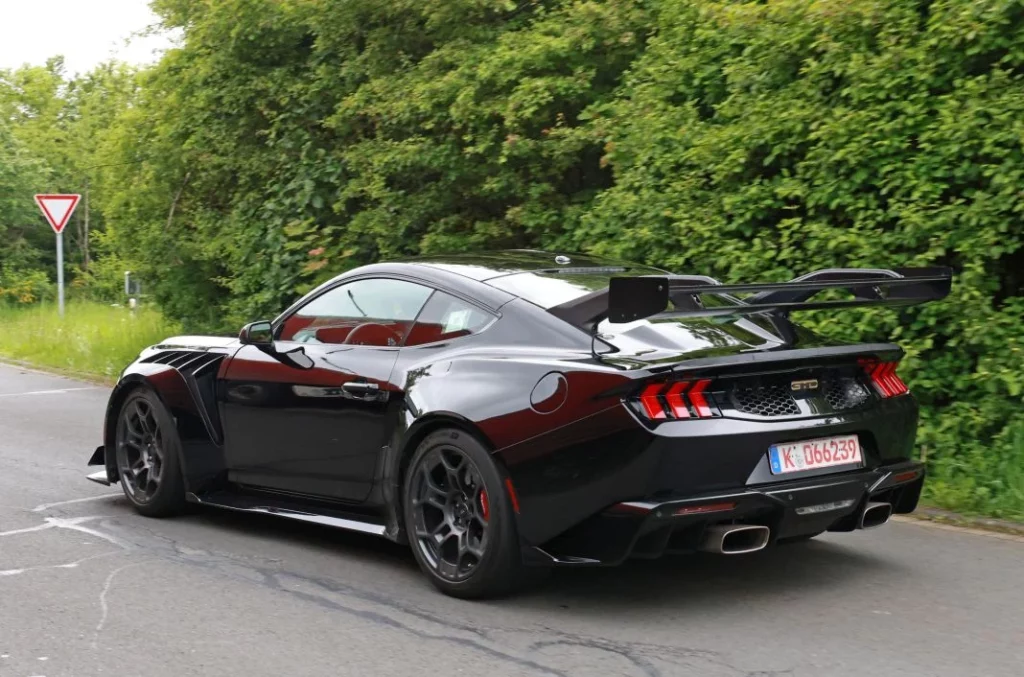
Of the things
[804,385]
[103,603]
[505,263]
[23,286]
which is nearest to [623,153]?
[505,263]

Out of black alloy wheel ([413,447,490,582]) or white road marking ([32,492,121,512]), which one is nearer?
black alloy wheel ([413,447,490,582])

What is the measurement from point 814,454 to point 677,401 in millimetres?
676

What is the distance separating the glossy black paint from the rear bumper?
0.01m

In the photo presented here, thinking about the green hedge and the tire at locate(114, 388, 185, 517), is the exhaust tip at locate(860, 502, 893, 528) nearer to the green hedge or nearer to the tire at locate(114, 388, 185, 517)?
the green hedge

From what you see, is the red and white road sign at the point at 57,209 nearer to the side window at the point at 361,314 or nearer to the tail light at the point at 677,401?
the side window at the point at 361,314

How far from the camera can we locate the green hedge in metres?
7.81

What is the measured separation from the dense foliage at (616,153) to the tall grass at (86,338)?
1238 millimetres

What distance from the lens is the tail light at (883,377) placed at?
5421 mm

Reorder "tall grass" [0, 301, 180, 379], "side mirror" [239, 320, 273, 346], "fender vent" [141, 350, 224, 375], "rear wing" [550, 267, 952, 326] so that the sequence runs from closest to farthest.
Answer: "rear wing" [550, 267, 952, 326] < "side mirror" [239, 320, 273, 346] < "fender vent" [141, 350, 224, 375] < "tall grass" [0, 301, 180, 379]

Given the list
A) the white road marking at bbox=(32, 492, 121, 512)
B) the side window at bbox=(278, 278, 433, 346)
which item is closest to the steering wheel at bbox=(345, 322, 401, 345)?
the side window at bbox=(278, 278, 433, 346)

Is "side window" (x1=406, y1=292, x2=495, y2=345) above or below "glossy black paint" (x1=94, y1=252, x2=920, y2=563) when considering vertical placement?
above

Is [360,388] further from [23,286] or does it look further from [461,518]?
[23,286]

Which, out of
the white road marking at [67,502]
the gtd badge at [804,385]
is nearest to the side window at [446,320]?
the gtd badge at [804,385]

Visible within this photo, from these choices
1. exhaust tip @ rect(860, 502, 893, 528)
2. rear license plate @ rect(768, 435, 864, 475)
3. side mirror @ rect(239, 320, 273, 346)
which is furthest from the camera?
side mirror @ rect(239, 320, 273, 346)
